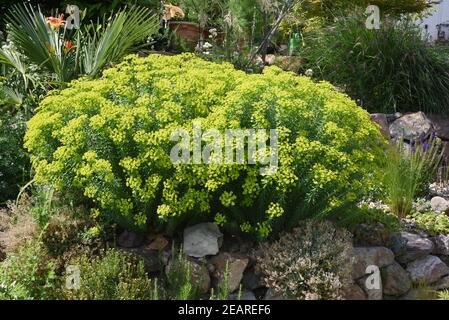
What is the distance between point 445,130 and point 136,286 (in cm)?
475

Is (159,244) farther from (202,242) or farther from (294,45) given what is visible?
(294,45)

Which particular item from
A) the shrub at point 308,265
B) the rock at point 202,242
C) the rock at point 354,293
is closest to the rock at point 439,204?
the rock at point 354,293

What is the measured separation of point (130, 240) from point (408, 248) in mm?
1991

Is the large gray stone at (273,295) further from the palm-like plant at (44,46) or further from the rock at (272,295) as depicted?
the palm-like plant at (44,46)

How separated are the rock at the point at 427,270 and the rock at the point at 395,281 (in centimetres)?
14

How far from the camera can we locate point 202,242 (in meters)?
4.05

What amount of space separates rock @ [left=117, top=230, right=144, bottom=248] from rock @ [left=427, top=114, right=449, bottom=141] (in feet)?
13.9

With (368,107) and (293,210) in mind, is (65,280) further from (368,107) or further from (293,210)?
(368,107)

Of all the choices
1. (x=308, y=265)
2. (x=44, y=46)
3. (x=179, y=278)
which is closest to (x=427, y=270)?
(x=308, y=265)

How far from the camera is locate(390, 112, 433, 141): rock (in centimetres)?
698

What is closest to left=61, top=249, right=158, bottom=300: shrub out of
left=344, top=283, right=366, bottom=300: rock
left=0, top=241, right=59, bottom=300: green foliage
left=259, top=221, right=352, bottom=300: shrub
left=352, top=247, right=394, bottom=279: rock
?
left=0, top=241, right=59, bottom=300: green foliage

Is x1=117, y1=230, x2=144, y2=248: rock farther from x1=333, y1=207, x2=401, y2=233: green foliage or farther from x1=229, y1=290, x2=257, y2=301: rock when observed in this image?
x1=333, y1=207, x2=401, y2=233: green foliage

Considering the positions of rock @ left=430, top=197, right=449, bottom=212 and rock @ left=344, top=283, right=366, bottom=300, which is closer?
rock @ left=344, top=283, right=366, bottom=300

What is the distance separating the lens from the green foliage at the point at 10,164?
16.7 feet
